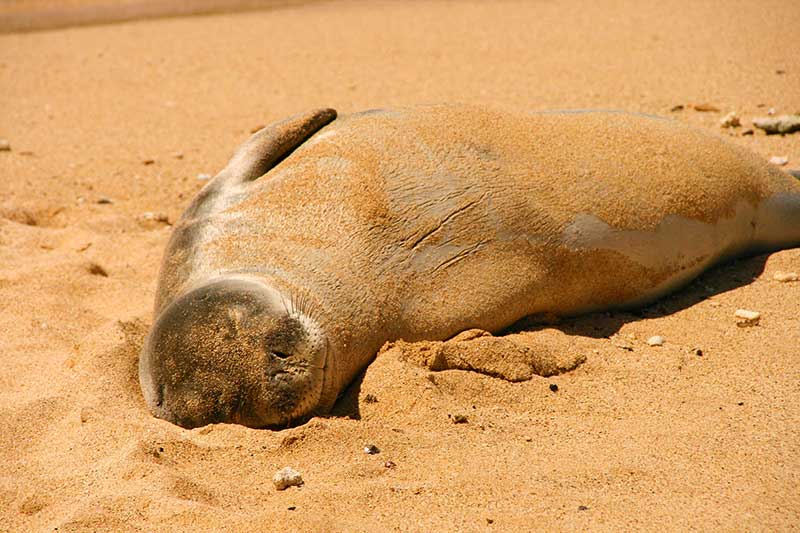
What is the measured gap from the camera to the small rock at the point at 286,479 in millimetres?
3061

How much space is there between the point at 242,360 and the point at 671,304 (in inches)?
83.3

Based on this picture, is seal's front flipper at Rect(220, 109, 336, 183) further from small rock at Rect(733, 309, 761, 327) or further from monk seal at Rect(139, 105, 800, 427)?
small rock at Rect(733, 309, 761, 327)

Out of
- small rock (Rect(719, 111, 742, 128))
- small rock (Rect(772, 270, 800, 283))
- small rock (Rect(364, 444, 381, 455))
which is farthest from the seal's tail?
small rock (Rect(364, 444, 381, 455))

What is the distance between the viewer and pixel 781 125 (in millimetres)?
6203

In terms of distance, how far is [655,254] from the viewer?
4.25 m

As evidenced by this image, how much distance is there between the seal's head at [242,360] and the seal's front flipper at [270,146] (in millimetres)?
750

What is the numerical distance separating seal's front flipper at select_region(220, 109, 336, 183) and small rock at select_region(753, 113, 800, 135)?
339 cm

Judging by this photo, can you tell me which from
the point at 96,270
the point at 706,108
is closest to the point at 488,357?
the point at 96,270

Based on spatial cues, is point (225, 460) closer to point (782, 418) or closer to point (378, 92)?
point (782, 418)

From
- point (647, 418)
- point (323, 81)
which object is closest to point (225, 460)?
point (647, 418)

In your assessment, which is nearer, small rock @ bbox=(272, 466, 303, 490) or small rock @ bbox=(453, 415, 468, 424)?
small rock @ bbox=(272, 466, 303, 490)

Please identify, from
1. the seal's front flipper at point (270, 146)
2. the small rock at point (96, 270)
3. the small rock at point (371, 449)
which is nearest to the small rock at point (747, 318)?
the small rock at point (371, 449)

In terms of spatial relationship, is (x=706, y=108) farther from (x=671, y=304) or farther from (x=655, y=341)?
(x=655, y=341)

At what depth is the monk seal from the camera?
3383 mm
